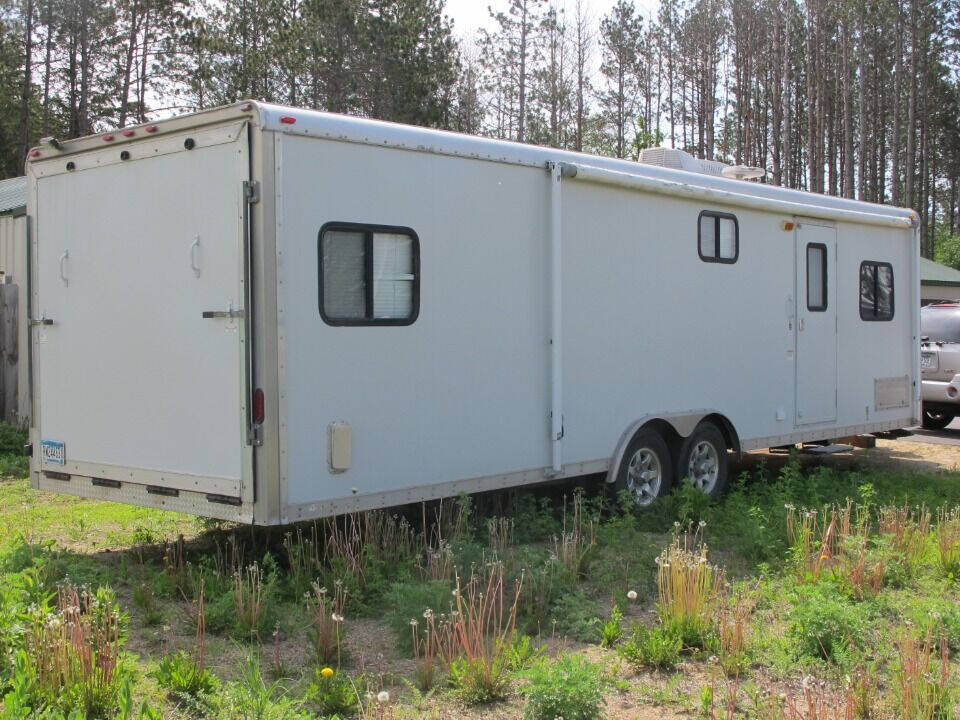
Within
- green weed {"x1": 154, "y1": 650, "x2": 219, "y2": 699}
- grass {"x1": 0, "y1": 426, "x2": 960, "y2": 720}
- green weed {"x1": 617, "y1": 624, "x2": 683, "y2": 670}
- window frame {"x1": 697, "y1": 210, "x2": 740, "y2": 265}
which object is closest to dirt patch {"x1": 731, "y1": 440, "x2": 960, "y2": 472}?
window frame {"x1": 697, "y1": 210, "x2": 740, "y2": 265}

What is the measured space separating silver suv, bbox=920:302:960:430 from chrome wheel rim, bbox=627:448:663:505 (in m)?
6.86

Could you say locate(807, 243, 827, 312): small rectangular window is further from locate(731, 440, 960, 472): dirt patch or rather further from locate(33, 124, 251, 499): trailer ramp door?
locate(33, 124, 251, 499): trailer ramp door

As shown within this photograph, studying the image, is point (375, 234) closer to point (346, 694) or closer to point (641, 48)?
point (346, 694)

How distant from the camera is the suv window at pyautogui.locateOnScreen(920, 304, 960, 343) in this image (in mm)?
13891

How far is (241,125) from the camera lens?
221 inches

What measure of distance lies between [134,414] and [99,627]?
183cm

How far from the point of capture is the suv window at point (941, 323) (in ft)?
45.6

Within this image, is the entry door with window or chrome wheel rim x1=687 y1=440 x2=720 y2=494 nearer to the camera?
chrome wheel rim x1=687 y1=440 x2=720 y2=494

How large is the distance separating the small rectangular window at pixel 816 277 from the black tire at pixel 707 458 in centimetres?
180

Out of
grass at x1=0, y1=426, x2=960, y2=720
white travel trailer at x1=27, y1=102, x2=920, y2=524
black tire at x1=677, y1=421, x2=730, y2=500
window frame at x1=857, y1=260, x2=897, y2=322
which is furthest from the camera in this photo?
window frame at x1=857, y1=260, x2=897, y2=322

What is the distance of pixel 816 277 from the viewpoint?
31.9ft

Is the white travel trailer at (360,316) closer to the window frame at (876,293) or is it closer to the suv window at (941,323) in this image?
the window frame at (876,293)

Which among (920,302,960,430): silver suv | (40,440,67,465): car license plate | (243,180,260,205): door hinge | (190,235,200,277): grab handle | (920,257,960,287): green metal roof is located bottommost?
(40,440,67,465): car license plate

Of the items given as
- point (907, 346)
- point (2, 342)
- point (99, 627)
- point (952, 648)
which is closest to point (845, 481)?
point (907, 346)
